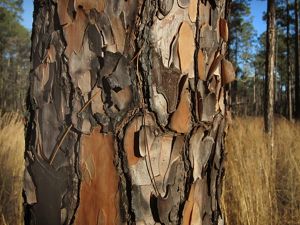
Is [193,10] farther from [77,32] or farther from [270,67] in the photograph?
[270,67]

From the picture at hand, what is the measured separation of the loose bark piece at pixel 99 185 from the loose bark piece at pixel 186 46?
0.24m

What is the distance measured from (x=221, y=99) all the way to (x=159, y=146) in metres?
0.24

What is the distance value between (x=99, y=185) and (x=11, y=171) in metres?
3.11

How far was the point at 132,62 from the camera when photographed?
77 cm

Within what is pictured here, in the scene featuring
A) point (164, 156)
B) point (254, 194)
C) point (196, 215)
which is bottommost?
point (254, 194)

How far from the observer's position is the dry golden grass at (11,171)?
2729mm

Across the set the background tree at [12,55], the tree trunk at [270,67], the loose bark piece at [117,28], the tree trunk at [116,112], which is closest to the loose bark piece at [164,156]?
the tree trunk at [116,112]

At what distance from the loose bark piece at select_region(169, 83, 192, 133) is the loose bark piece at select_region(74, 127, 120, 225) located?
15 centimetres

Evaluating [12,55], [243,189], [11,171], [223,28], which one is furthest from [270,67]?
[12,55]

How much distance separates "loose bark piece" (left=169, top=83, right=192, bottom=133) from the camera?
796mm

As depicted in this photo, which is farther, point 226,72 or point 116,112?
point 226,72

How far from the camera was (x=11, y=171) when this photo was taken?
3564 millimetres

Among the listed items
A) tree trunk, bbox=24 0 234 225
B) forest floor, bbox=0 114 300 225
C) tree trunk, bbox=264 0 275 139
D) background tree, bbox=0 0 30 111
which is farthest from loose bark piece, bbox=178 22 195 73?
background tree, bbox=0 0 30 111

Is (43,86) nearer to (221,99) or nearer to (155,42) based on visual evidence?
(155,42)
